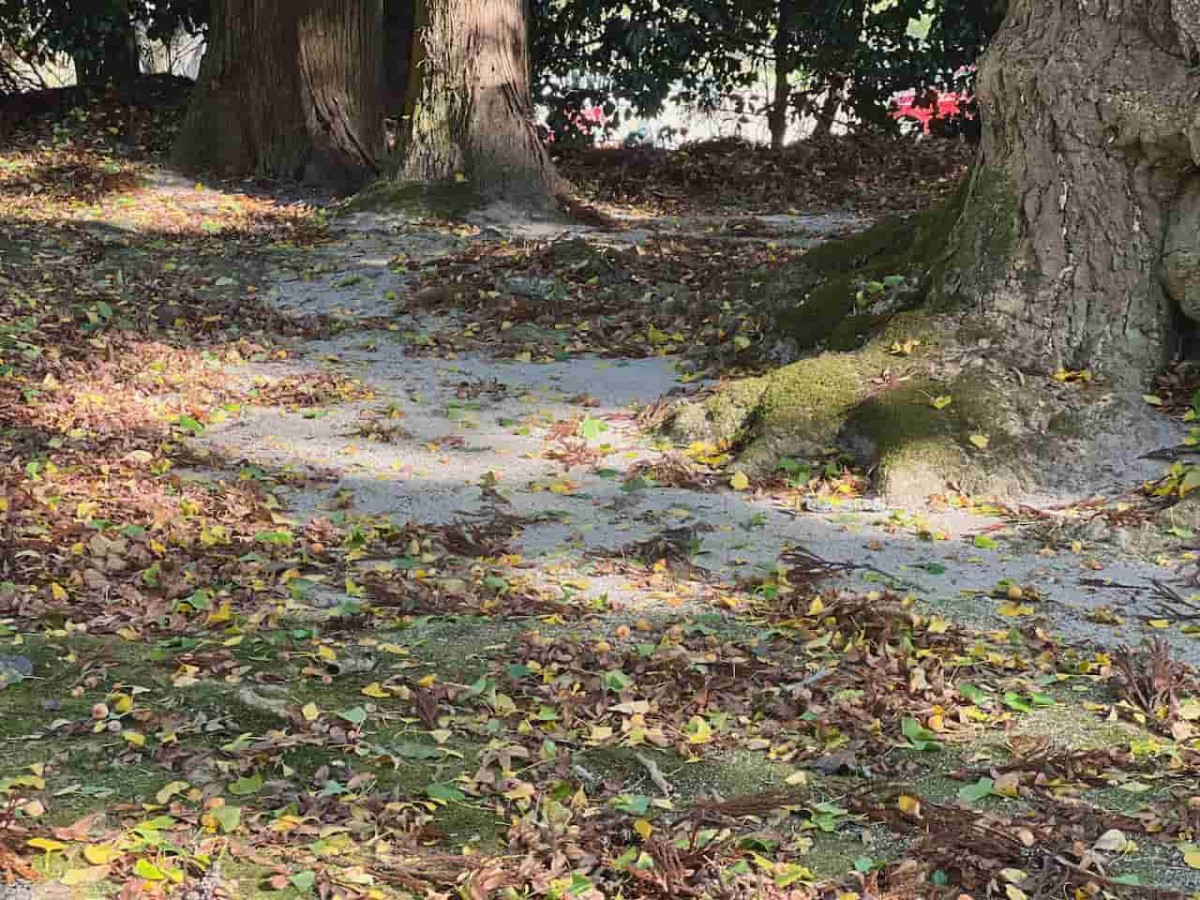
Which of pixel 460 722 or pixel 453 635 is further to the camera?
pixel 453 635

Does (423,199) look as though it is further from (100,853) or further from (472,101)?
(100,853)

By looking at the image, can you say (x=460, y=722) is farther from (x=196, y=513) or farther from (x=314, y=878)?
(x=196, y=513)

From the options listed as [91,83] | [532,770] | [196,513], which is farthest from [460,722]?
[91,83]

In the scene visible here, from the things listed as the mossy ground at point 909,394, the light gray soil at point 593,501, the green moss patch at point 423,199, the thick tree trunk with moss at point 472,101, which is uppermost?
the thick tree trunk with moss at point 472,101

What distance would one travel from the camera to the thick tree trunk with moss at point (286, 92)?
1302cm

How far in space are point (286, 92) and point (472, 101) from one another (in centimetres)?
255

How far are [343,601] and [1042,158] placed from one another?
3.60 meters

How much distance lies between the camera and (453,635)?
185 inches

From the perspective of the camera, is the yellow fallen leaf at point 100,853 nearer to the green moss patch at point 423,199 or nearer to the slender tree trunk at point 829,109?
the green moss patch at point 423,199

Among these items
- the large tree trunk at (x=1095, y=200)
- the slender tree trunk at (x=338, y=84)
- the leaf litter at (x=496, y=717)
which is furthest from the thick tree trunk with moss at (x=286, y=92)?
the large tree trunk at (x=1095, y=200)

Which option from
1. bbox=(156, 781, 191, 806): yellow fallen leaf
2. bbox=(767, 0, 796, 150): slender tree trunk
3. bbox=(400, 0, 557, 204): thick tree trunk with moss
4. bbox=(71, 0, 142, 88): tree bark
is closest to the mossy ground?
bbox=(156, 781, 191, 806): yellow fallen leaf

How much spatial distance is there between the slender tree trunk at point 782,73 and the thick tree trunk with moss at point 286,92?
4219 millimetres

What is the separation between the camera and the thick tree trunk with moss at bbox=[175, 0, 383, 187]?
13023mm

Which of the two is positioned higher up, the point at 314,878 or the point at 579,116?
the point at 579,116
